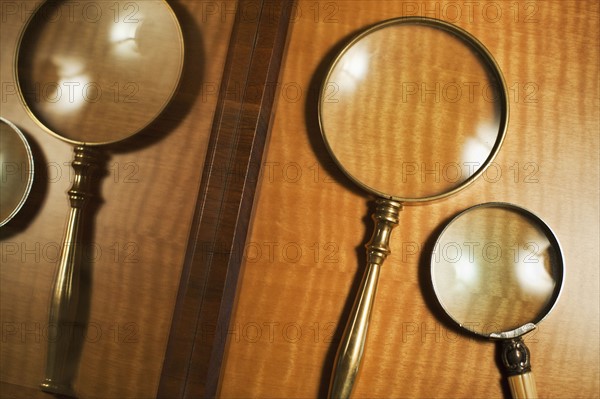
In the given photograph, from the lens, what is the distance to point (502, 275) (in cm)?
101

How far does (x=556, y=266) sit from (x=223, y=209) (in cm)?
58

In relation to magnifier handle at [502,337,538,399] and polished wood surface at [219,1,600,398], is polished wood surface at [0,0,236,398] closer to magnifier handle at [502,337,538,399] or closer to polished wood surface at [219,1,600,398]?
polished wood surface at [219,1,600,398]

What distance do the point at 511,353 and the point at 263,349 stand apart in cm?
41

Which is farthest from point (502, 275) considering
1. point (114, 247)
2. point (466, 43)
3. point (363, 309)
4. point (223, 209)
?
point (114, 247)

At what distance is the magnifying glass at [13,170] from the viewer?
692 mm

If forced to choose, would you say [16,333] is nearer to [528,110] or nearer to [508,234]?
[508,234]

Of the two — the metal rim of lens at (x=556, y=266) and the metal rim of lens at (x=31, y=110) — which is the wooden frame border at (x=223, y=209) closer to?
the metal rim of lens at (x=31, y=110)

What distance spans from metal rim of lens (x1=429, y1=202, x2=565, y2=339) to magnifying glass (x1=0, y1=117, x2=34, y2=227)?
0.63 m

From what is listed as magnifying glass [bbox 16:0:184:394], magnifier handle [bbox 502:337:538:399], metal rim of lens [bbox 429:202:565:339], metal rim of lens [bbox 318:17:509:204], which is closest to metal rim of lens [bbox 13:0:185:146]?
magnifying glass [bbox 16:0:184:394]

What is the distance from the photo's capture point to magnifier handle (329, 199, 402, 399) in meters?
0.96

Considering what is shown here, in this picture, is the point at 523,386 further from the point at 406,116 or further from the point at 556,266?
the point at 406,116

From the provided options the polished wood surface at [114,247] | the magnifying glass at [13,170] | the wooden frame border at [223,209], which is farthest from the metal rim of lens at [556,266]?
the magnifying glass at [13,170]

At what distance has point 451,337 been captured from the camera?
104 centimetres

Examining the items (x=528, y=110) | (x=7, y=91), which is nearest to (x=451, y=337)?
(x=528, y=110)
